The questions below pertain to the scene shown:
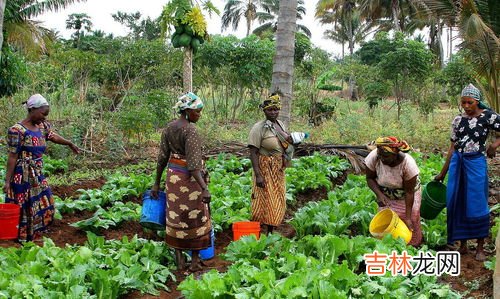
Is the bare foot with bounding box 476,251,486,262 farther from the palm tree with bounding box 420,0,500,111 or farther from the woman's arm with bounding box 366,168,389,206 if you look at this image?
the palm tree with bounding box 420,0,500,111

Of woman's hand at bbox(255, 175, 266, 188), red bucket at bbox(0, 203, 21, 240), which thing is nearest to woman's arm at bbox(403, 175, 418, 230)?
woman's hand at bbox(255, 175, 266, 188)

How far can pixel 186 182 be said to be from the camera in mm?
4773

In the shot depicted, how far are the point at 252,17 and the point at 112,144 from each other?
28.1m

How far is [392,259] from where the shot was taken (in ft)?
14.3

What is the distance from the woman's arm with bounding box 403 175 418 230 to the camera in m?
5.00

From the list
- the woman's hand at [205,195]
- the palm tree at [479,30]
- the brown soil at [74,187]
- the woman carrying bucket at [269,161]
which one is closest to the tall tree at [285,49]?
the woman carrying bucket at [269,161]

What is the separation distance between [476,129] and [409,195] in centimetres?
A: 90

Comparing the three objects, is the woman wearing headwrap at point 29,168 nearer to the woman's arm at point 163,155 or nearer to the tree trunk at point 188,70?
the woman's arm at point 163,155

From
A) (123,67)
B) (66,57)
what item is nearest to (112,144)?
(66,57)

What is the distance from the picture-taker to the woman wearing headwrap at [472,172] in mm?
5059

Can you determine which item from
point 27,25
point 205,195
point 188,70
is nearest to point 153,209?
point 205,195

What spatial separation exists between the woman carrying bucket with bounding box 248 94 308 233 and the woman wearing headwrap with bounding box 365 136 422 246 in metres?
1.00

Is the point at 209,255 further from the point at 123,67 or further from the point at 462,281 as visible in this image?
the point at 123,67

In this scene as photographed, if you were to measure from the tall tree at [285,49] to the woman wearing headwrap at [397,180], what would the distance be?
3972 mm
